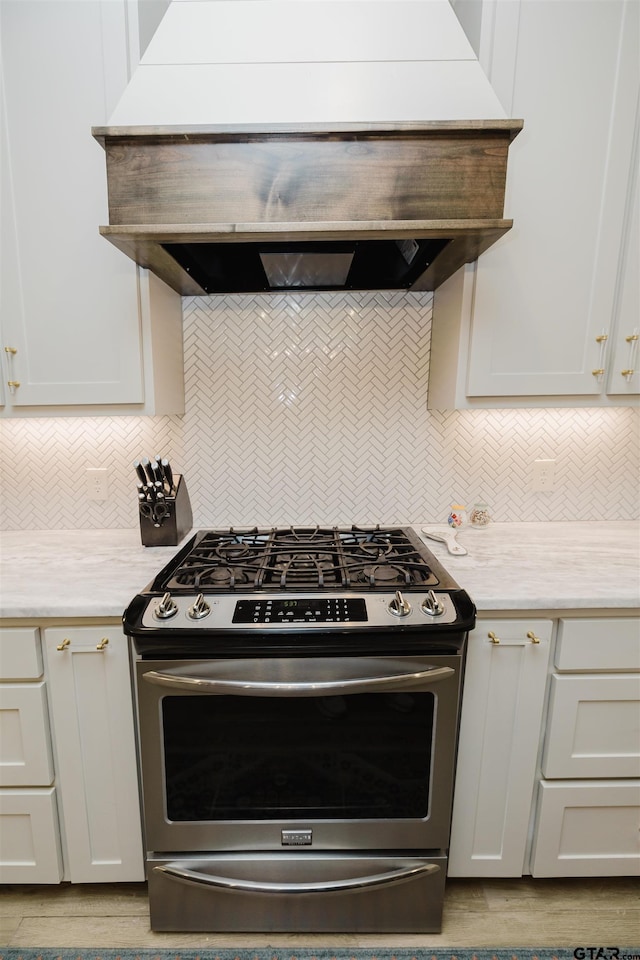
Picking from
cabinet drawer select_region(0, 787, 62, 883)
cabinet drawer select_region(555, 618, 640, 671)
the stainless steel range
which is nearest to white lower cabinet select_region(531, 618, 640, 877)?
cabinet drawer select_region(555, 618, 640, 671)

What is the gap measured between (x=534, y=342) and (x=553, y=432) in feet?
1.59

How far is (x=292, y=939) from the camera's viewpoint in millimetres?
1274

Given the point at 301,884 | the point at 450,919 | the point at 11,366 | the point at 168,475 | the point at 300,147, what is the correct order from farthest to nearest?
the point at 168,475
the point at 11,366
the point at 450,919
the point at 301,884
the point at 300,147

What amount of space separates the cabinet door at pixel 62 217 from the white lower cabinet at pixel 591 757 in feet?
4.98

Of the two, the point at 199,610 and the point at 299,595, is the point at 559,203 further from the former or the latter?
the point at 199,610

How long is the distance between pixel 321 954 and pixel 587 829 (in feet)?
2.72

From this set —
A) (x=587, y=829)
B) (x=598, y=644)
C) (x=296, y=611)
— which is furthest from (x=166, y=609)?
(x=587, y=829)

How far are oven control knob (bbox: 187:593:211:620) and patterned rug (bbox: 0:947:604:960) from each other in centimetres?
96

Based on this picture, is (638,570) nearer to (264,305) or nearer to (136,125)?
(264,305)

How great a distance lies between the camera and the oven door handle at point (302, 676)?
1116mm

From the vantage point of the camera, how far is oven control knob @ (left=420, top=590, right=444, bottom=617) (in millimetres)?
1128

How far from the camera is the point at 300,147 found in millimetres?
1106

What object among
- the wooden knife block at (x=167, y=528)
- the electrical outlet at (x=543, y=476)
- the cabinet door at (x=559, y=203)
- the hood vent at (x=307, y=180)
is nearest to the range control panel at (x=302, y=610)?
the wooden knife block at (x=167, y=528)

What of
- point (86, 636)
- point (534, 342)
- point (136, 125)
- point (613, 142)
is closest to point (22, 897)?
point (86, 636)
